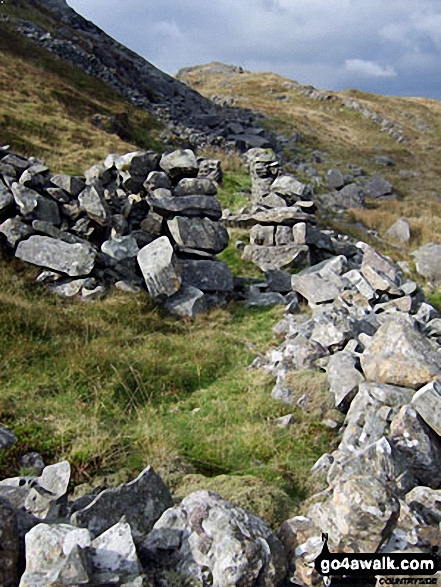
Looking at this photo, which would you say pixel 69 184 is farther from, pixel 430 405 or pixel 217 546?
pixel 217 546

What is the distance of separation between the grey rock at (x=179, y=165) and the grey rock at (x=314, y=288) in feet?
12.0

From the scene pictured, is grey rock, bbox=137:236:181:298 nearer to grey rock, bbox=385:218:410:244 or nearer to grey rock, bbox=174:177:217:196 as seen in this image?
grey rock, bbox=174:177:217:196

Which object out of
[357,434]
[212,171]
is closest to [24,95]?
[212,171]

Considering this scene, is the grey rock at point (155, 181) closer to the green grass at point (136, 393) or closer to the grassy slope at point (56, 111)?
the green grass at point (136, 393)

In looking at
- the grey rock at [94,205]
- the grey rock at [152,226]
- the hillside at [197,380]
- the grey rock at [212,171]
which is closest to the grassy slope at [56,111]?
the hillside at [197,380]

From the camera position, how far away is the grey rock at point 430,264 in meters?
14.8

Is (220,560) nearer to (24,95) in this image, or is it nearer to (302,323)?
(302,323)

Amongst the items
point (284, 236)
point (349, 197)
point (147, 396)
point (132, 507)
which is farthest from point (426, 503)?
point (349, 197)

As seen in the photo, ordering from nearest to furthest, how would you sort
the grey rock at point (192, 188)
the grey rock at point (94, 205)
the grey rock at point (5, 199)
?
the grey rock at point (5, 199) < the grey rock at point (94, 205) < the grey rock at point (192, 188)

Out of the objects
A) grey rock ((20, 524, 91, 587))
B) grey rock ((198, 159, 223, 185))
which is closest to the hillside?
grey rock ((20, 524, 91, 587))

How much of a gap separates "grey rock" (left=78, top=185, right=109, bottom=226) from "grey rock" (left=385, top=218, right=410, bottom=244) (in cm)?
1224

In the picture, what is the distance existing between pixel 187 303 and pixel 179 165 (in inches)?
156

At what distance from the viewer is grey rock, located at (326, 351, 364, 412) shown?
660cm

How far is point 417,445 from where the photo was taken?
521 cm
